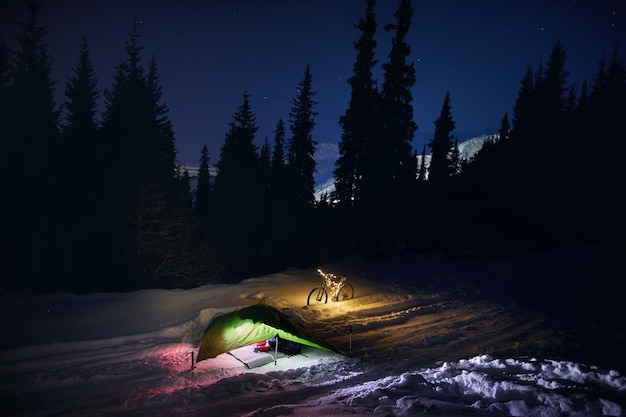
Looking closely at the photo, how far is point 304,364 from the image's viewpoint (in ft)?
31.7

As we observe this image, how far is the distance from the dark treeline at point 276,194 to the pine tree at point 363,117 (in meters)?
0.12

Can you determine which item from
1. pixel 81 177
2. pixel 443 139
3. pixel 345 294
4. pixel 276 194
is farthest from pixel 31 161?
pixel 443 139

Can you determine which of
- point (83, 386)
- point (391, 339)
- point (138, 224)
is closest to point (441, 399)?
point (391, 339)

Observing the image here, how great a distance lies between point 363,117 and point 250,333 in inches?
1014

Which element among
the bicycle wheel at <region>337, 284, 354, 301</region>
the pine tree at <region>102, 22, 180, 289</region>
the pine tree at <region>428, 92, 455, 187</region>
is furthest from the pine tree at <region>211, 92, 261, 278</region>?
the pine tree at <region>428, 92, 455, 187</region>

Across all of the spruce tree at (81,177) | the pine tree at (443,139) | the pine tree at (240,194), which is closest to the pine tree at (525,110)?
the pine tree at (443,139)

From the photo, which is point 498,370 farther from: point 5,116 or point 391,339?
point 5,116

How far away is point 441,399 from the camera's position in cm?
698

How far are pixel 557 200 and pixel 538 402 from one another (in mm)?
27381

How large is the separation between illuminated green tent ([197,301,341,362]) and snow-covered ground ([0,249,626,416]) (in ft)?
1.55

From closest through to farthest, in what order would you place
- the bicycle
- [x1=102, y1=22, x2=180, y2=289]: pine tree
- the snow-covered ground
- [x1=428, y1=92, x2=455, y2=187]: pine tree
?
1. the snow-covered ground
2. the bicycle
3. [x1=102, y1=22, x2=180, y2=289]: pine tree
4. [x1=428, y1=92, x2=455, y2=187]: pine tree

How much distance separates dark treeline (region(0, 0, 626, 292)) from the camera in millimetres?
24969

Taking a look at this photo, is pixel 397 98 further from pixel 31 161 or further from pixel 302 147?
pixel 31 161

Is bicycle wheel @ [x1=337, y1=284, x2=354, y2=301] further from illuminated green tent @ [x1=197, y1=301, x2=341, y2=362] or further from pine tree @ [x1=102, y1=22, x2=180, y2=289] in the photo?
pine tree @ [x1=102, y1=22, x2=180, y2=289]
